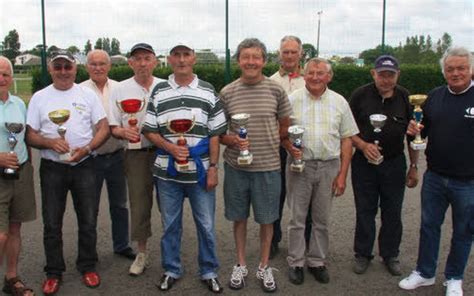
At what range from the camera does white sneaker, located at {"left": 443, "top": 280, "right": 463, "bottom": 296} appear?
12.8 ft

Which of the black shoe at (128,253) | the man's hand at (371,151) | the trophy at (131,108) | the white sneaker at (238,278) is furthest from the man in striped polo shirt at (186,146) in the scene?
the man's hand at (371,151)

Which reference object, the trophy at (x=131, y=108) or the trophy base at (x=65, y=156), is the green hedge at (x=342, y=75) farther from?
the trophy base at (x=65, y=156)

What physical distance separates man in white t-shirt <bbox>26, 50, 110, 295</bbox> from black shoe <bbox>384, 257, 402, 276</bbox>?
2674mm

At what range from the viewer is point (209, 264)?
13.7 ft

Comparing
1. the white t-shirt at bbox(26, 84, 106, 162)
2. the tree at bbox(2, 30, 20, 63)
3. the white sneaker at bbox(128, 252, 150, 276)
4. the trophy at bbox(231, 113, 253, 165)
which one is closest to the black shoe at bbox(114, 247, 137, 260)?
the white sneaker at bbox(128, 252, 150, 276)

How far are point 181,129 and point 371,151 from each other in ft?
5.46

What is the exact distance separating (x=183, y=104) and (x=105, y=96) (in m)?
1.14

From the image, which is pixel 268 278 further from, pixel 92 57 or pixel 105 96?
pixel 92 57

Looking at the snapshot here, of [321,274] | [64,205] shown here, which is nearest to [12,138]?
[64,205]

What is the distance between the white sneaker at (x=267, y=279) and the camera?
406cm

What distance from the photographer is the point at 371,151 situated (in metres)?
4.17

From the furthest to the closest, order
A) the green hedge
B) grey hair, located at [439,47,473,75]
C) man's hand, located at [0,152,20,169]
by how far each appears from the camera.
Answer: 1. the green hedge
2. grey hair, located at [439,47,473,75]
3. man's hand, located at [0,152,20,169]

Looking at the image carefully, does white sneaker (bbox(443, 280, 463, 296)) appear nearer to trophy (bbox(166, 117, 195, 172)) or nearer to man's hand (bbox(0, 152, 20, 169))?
trophy (bbox(166, 117, 195, 172))

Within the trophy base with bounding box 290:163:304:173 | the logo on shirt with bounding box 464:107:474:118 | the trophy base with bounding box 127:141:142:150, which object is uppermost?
the logo on shirt with bounding box 464:107:474:118
